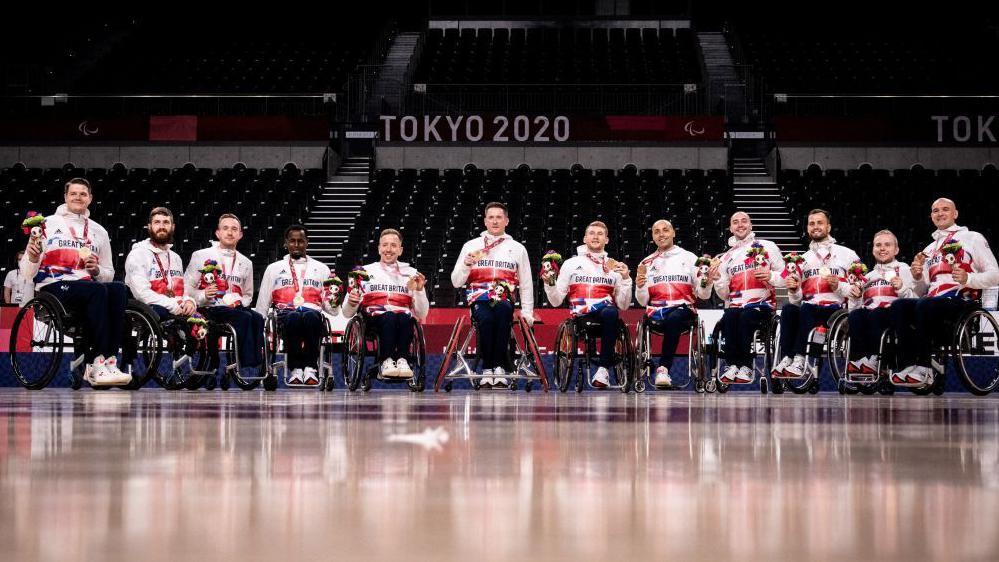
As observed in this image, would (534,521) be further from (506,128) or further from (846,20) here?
(846,20)

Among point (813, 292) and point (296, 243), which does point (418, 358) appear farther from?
point (813, 292)

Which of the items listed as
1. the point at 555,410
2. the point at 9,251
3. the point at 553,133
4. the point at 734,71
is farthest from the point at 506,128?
the point at 555,410

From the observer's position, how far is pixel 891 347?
784cm

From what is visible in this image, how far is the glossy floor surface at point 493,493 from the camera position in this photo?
3.80ft

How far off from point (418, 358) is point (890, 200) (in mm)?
10042

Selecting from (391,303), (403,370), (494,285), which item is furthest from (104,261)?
(494,285)

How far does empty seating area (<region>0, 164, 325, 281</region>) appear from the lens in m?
14.7

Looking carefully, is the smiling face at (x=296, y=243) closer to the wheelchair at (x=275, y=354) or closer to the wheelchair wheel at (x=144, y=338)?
the wheelchair at (x=275, y=354)

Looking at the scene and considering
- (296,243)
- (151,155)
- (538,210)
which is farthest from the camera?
(151,155)

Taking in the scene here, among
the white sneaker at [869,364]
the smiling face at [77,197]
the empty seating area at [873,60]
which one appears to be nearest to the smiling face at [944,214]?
the white sneaker at [869,364]

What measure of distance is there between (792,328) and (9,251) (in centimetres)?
989

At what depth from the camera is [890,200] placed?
15977 mm

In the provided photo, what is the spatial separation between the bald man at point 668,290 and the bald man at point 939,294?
139cm

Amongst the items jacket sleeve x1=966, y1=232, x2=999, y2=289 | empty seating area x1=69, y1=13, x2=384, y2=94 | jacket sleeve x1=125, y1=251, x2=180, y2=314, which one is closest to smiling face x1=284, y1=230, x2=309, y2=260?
jacket sleeve x1=125, y1=251, x2=180, y2=314
